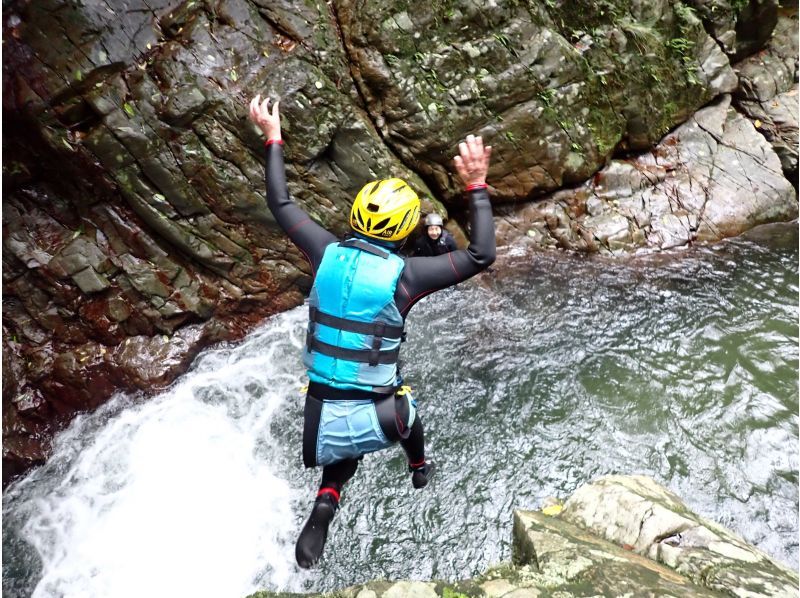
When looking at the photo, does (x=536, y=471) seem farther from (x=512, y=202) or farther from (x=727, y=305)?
(x=512, y=202)

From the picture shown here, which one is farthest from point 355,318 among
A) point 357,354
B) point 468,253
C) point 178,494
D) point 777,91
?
point 777,91

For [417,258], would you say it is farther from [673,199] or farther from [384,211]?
[673,199]

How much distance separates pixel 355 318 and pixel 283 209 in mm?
952

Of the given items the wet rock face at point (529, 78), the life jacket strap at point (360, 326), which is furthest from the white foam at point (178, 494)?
the wet rock face at point (529, 78)

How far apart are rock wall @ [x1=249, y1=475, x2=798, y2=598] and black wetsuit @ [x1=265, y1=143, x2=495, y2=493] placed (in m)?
1.72

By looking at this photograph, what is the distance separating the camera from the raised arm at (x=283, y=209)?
3555 millimetres

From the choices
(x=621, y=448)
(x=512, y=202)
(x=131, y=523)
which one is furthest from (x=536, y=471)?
(x=512, y=202)

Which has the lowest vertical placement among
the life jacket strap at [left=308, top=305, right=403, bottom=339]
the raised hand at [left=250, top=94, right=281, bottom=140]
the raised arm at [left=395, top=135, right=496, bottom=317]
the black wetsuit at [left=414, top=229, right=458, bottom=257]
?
the black wetsuit at [left=414, top=229, right=458, bottom=257]

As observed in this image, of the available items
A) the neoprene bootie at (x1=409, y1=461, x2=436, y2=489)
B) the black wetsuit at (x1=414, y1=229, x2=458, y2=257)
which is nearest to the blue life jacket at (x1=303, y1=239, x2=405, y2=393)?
the neoprene bootie at (x1=409, y1=461, x2=436, y2=489)

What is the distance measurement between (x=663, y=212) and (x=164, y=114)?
27.0ft

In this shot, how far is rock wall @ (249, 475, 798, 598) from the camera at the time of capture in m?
2.94

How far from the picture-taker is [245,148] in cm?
666

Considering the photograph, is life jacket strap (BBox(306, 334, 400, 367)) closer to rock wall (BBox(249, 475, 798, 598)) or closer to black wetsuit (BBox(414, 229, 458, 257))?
rock wall (BBox(249, 475, 798, 598))

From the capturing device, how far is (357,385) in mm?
3506
